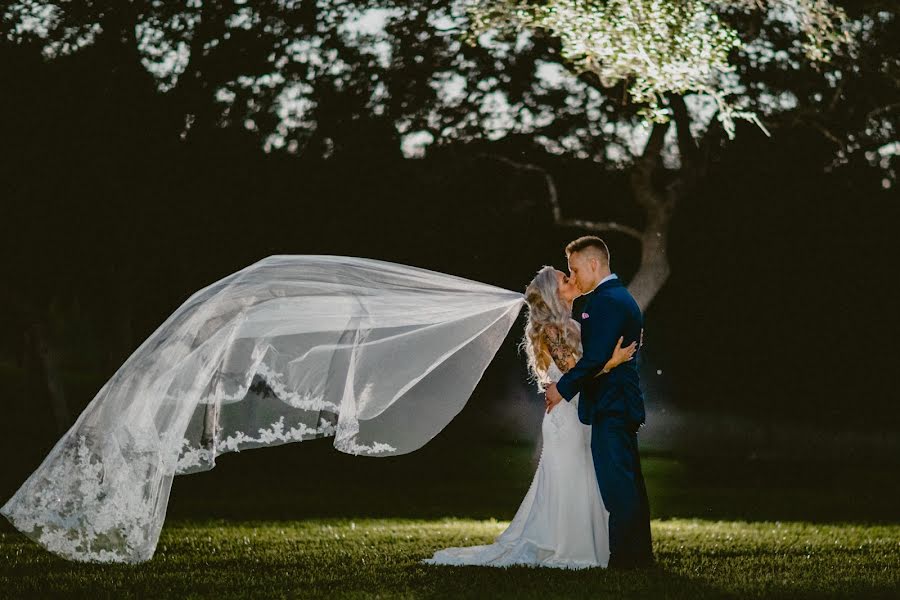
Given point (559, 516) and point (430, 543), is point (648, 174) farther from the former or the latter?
point (559, 516)

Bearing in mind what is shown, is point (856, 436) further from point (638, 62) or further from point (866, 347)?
point (638, 62)

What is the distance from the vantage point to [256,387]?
9336 millimetres

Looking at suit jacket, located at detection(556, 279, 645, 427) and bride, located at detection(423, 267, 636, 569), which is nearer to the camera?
suit jacket, located at detection(556, 279, 645, 427)

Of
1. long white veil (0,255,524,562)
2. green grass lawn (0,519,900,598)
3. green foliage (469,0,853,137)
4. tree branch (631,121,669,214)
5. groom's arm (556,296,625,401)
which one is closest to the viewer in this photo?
green grass lawn (0,519,900,598)

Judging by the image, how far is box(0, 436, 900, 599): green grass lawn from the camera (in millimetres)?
8242

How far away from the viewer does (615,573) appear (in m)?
8.70

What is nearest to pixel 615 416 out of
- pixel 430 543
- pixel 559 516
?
pixel 559 516

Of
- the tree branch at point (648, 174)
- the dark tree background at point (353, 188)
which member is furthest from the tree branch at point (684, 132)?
the dark tree background at point (353, 188)

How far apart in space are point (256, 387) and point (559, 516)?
2.61 meters

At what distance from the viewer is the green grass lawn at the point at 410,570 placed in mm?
8094

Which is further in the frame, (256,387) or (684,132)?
(684,132)

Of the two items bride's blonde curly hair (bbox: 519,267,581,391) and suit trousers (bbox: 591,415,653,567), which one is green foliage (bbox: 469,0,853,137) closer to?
bride's blonde curly hair (bbox: 519,267,581,391)

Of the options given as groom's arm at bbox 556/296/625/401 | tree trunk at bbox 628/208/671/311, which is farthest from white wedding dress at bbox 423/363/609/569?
tree trunk at bbox 628/208/671/311

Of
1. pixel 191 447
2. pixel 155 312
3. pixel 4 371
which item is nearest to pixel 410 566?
pixel 191 447
